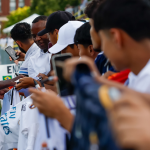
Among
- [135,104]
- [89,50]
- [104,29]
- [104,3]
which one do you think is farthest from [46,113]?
[89,50]

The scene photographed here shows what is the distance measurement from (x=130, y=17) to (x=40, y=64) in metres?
2.71

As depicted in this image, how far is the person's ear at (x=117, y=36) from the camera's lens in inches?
50.5

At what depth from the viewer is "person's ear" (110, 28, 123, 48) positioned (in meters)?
1.28

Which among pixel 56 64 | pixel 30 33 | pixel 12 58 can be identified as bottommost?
pixel 12 58

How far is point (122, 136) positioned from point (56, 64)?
0.81 m

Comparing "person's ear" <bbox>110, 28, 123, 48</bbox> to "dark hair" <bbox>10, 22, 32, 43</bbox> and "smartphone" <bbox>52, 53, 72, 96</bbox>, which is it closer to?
"smartphone" <bbox>52, 53, 72, 96</bbox>

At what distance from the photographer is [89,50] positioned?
261 cm

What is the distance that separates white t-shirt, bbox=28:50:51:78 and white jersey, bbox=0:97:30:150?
2.88ft

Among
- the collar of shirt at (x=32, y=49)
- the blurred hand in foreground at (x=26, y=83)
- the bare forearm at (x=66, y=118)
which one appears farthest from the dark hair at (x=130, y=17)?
the collar of shirt at (x=32, y=49)

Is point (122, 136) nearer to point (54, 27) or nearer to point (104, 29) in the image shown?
point (104, 29)

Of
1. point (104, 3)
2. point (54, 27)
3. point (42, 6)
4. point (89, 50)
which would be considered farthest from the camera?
point (42, 6)

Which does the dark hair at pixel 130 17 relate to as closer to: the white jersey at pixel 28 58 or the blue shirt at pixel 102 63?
the blue shirt at pixel 102 63

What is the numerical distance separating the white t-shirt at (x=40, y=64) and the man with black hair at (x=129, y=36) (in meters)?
2.44

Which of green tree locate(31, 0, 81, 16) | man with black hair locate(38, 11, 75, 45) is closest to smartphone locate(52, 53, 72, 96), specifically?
man with black hair locate(38, 11, 75, 45)
